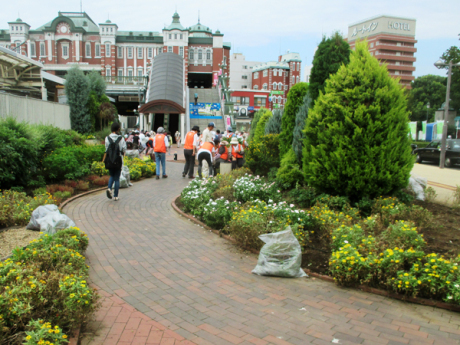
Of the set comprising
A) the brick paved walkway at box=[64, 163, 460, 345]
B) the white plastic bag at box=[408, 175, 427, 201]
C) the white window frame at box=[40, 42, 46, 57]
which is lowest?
the brick paved walkway at box=[64, 163, 460, 345]

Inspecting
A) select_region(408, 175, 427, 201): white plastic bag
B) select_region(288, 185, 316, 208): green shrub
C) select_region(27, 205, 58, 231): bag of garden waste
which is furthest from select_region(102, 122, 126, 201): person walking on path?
select_region(408, 175, 427, 201): white plastic bag

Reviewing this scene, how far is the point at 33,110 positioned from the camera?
13.4m

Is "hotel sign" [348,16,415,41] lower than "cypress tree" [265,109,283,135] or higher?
higher

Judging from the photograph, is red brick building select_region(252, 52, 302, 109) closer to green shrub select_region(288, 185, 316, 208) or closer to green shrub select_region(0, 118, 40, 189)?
green shrub select_region(288, 185, 316, 208)

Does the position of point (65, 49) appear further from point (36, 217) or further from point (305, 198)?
point (305, 198)

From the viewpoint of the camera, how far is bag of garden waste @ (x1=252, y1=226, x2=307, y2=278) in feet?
15.8

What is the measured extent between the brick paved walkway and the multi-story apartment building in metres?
98.2

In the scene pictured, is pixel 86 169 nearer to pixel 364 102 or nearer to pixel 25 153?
pixel 25 153

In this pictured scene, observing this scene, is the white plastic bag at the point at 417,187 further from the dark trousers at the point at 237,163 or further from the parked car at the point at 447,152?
the parked car at the point at 447,152

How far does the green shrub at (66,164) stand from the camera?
31.1 ft

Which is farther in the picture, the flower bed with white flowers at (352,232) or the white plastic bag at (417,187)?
the white plastic bag at (417,187)

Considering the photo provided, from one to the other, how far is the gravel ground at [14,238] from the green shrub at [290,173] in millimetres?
5559

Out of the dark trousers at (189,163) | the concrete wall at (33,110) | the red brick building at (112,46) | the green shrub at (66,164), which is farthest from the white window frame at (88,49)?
the green shrub at (66,164)

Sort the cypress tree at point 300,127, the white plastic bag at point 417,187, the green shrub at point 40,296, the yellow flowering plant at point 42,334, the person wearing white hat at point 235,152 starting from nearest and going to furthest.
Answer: the yellow flowering plant at point 42,334 → the green shrub at point 40,296 → the white plastic bag at point 417,187 → the cypress tree at point 300,127 → the person wearing white hat at point 235,152
